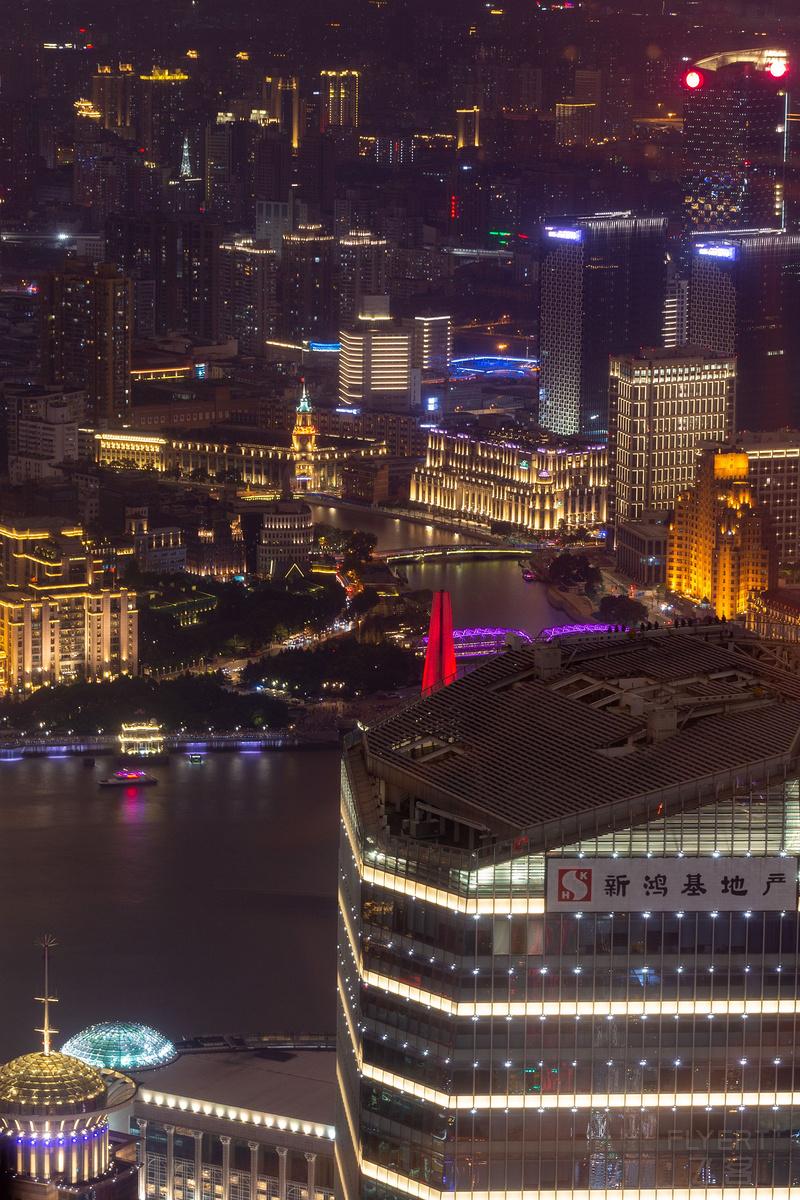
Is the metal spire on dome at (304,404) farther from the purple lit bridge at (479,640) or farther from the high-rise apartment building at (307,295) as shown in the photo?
the purple lit bridge at (479,640)

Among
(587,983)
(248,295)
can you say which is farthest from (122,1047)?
(248,295)

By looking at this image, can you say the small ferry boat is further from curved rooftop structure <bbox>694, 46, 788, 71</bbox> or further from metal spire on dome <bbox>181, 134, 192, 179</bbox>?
metal spire on dome <bbox>181, 134, 192, 179</bbox>

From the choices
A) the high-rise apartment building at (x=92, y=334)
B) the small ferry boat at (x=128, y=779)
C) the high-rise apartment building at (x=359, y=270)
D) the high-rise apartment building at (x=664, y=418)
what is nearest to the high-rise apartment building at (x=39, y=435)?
the high-rise apartment building at (x=92, y=334)

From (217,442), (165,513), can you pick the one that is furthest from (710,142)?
(165,513)

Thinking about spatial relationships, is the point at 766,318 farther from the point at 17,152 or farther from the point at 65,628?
the point at 17,152

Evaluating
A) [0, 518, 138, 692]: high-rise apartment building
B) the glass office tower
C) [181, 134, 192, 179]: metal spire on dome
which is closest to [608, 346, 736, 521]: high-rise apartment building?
[0, 518, 138, 692]: high-rise apartment building
